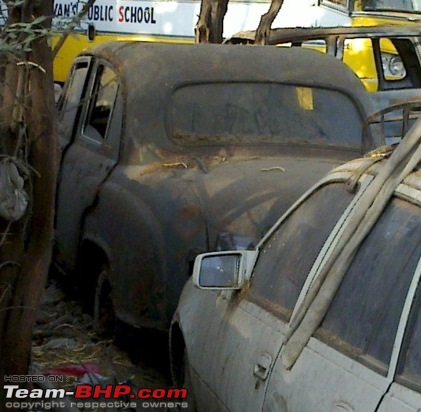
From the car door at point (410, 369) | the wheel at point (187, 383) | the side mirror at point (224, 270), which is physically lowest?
the wheel at point (187, 383)

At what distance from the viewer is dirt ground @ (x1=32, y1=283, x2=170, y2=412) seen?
19.0ft

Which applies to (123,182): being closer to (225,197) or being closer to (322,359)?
(225,197)

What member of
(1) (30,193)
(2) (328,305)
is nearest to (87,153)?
(1) (30,193)

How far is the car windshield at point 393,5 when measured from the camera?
14945 mm

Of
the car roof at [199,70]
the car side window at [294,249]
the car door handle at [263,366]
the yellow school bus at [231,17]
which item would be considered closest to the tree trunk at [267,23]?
the yellow school bus at [231,17]

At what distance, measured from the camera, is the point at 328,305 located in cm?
339

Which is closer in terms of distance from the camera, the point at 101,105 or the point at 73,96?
the point at 101,105

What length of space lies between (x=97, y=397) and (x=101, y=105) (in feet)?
8.90

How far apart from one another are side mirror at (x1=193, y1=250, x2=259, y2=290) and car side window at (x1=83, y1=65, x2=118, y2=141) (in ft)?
10.4

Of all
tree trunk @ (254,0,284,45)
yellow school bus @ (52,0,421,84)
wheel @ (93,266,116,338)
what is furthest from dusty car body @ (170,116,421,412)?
yellow school bus @ (52,0,421,84)

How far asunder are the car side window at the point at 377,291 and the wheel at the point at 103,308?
345 centimetres

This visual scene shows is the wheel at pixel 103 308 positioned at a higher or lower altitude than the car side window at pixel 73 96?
lower

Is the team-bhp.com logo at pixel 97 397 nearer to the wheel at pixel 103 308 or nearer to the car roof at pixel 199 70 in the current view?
the wheel at pixel 103 308

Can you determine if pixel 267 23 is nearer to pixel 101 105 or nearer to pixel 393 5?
pixel 393 5
